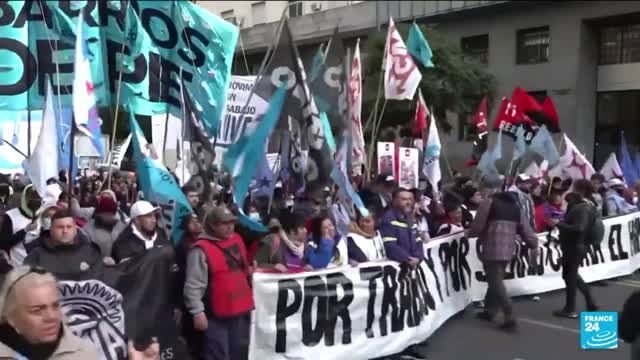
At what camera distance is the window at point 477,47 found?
30.8 metres

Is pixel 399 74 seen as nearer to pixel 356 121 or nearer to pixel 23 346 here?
pixel 356 121

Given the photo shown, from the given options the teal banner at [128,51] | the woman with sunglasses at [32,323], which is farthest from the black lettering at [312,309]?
the woman with sunglasses at [32,323]

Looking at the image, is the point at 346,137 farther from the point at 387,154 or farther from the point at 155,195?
the point at 387,154

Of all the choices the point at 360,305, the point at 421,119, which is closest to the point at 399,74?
the point at 421,119

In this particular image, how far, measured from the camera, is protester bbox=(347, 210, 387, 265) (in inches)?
279

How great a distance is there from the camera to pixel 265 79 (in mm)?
6902

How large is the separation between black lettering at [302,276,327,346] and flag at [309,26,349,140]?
1.82 meters

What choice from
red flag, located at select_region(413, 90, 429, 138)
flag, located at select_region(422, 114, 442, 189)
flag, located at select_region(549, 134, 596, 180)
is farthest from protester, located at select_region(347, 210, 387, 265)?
flag, located at select_region(549, 134, 596, 180)

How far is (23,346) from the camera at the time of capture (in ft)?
8.72

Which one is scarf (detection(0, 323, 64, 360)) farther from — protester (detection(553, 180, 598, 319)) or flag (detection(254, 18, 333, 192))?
protester (detection(553, 180, 598, 319))

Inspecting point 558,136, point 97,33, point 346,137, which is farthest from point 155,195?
point 558,136

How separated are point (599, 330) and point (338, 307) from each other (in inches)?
86.7

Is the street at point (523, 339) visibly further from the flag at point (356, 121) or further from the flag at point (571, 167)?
the flag at point (571, 167)

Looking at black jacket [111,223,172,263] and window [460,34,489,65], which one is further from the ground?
window [460,34,489,65]
